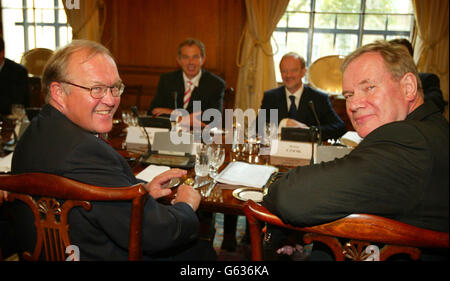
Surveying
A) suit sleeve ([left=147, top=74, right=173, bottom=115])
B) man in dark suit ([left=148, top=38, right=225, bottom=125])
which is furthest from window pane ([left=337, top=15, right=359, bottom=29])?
suit sleeve ([left=147, top=74, right=173, bottom=115])

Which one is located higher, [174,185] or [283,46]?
[283,46]

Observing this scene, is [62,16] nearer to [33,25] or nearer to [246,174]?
[33,25]

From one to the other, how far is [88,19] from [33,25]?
3.27 ft

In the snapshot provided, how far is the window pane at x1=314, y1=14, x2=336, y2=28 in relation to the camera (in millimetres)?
4770

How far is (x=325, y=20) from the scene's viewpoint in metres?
4.79

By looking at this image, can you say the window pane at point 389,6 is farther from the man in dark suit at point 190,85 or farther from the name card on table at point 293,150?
the name card on table at point 293,150

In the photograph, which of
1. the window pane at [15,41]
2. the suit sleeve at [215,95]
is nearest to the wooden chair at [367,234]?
the suit sleeve at [215,95]

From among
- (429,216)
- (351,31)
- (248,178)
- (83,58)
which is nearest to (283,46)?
(351,31)

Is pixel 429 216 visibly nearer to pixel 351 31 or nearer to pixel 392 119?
pixel 392 119

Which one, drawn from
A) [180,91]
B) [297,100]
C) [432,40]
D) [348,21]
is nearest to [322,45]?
[348,21]

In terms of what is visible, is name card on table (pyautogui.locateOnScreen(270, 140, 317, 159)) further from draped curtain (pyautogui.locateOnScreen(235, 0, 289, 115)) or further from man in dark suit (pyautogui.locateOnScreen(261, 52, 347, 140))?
draped curtain (pyautogui.locateOnScreen(235, 0, 289, 115))

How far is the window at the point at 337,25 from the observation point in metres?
4.68
